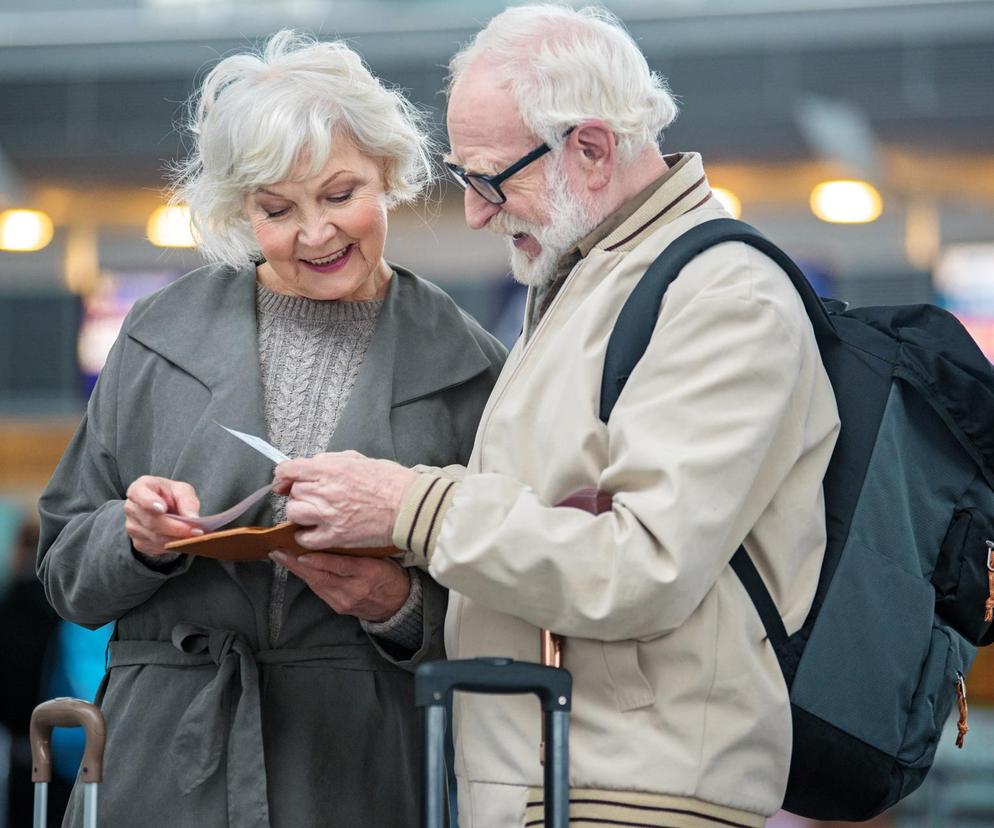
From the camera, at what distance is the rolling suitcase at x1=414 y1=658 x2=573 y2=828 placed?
6.31 feet

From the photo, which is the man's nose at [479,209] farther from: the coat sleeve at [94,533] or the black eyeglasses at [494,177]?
the coat sleeve at [94,533]

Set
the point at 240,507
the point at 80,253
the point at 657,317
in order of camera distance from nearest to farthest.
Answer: the point at 657,317 → the point at 240,507 → the point at 80,253

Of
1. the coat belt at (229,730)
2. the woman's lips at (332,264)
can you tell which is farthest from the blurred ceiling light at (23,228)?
the coat belt at (229,730)

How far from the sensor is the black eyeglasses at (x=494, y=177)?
2.41 meters

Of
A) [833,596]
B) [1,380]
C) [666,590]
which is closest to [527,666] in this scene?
[666,590]

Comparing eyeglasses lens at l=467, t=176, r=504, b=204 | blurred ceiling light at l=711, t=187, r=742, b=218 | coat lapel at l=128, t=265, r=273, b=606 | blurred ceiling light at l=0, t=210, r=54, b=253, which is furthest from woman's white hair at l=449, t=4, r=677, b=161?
blurred ceiling light at l=0, t=210, r=54, b=253

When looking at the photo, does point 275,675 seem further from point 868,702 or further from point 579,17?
point 579,17

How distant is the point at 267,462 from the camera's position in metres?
2.62

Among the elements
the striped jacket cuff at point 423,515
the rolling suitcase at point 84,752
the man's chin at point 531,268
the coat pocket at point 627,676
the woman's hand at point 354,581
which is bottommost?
the rolling suitcase at point 84,752

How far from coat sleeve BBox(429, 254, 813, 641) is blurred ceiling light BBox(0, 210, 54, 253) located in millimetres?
10365

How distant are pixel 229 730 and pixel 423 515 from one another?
67 centimetres

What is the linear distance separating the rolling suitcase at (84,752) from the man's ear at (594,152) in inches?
44.9

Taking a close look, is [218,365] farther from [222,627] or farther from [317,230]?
[222,627]

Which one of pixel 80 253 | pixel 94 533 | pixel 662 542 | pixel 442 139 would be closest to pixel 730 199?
pixel 442 139
